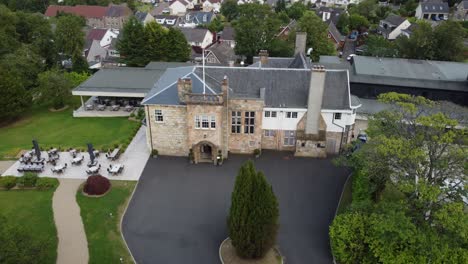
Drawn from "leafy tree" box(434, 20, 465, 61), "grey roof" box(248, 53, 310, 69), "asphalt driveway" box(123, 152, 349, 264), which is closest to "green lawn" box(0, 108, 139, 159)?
"asphalt driveway" box(123, 152, 349, 264)

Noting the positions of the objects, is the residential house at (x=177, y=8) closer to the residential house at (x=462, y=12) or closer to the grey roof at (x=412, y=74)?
the residential house at (x=462, y=12)

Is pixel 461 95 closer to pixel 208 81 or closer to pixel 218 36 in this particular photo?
pixel 208 81

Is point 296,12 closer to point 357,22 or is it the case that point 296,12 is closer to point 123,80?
point 357,22

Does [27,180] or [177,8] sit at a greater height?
[177,8]

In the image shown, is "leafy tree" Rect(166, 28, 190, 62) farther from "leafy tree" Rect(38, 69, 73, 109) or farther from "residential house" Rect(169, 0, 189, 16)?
"residential house" Rect(169, 0, 189, 16)

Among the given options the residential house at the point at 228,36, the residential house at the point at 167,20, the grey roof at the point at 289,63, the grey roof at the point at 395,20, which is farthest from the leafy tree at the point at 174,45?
the grey roof at the point at 395,20

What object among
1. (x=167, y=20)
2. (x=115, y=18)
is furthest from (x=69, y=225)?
(x=115, y=18)

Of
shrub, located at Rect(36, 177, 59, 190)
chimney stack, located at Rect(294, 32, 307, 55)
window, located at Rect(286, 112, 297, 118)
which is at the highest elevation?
chimney stack, located at Rect(294, 32, 307, 55)
